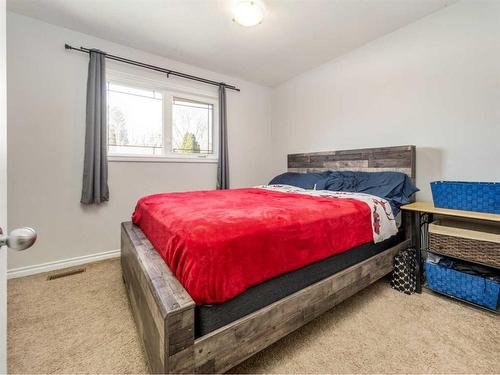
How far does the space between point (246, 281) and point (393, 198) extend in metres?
1.69

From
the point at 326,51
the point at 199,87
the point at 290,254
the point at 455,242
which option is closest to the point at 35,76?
the point at 199,87

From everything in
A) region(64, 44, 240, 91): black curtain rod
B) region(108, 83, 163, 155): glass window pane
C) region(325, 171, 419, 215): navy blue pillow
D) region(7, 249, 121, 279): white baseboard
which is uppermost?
region(64, 44, 240, 91): black curtain rod

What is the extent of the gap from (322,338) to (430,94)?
2.33 metres

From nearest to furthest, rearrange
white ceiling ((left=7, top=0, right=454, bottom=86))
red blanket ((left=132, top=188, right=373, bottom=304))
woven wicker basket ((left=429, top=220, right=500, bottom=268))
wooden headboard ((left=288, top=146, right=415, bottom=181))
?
red blanket ((left=132, top=188, right=373, bottom=304))
woven wicker basket ((left=429, top=220, right=500, bottom=268))
white ceiling ((left=7, top=0, right=454, bottom=86))
wooden headboard ((left=288, top=146, right=415, bottom=181))

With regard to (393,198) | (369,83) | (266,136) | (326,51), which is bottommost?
(393,198)

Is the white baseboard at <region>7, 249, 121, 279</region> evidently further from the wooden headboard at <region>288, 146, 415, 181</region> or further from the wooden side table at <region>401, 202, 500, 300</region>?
the wooden side table at <region>401, 202, 500, 300</region>

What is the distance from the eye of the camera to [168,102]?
9.97 feet

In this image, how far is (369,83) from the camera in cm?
268

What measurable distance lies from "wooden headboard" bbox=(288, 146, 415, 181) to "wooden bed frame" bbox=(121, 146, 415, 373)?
1078mm

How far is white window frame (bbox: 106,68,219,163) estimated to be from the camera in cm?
270

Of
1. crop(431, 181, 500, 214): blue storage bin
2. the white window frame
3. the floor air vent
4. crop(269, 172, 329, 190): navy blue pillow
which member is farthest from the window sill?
crop(431, 181, 500, 214): blue storage bin

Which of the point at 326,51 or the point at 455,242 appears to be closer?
the point at 455,242

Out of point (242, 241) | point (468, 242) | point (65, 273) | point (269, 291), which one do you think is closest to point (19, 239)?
point (242, 241)

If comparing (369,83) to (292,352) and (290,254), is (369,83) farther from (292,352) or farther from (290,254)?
(292,352)
